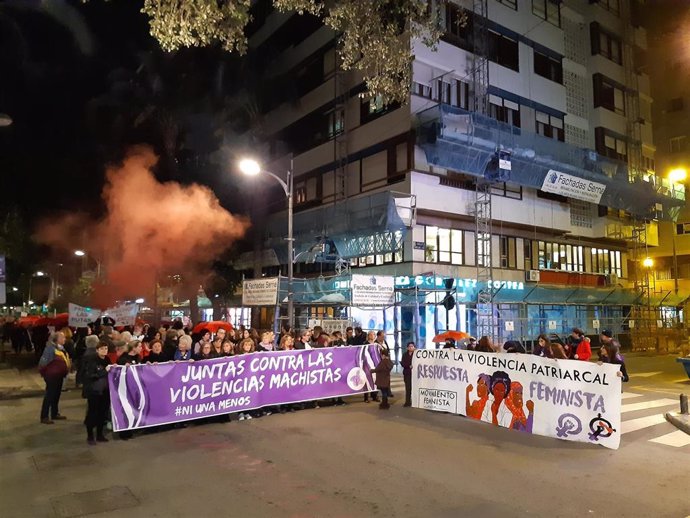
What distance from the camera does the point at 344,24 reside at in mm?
10609

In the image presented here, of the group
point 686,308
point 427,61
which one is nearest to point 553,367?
point 427,61

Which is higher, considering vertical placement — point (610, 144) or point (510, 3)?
point (510, 3)

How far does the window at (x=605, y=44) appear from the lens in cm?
3153

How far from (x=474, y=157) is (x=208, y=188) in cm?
1325

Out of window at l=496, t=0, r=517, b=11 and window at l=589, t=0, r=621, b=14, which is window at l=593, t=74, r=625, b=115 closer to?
window at l=589, t=0, r=621, b=14

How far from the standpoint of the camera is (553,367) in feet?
29.2

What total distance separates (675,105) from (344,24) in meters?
40.3

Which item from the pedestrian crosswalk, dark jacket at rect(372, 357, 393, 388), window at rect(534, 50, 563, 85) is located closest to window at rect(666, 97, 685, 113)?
window at rect(534, 50, 563, 85)

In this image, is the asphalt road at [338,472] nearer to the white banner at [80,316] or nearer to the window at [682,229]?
the white banner at [80,316]

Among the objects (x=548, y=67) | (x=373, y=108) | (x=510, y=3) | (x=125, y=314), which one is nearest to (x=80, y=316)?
(x=125, y=314)

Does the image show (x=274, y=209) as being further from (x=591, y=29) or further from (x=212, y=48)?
(x=591, y=29)

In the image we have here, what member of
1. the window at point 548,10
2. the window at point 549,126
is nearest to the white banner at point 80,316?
the window at point 549,126

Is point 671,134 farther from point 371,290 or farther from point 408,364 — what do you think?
point 408,364

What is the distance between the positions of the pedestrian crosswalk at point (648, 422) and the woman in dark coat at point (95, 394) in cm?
645
